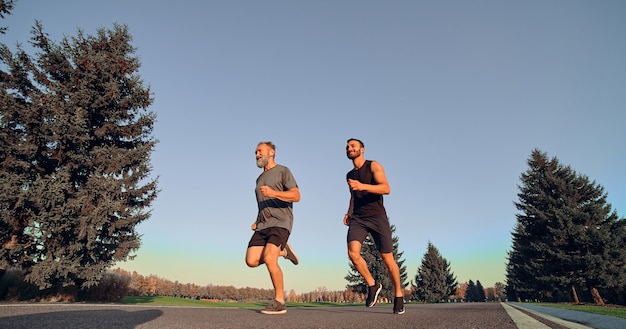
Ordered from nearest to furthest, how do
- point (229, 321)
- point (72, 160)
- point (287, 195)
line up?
point (229, 321), point (287, 195), point (72, 160)

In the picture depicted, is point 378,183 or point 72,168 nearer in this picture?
point 378,183

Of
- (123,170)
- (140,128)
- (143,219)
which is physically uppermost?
(140,128)

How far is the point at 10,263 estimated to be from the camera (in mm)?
9531

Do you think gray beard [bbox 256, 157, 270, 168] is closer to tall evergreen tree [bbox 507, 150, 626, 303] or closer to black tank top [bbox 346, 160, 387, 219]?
black tank top [bbox 346, 160, 387, 219]

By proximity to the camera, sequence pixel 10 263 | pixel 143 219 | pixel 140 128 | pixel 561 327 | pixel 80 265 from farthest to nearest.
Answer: pixel 140 128 → pixel 143 219 → pixel 80 265 → pixel 10 263 → pixel 561 327

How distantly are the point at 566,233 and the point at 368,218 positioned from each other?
84.0 ft

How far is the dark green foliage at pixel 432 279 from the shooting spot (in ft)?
157

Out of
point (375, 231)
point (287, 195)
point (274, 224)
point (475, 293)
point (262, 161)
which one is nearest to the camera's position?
point (287, 195)

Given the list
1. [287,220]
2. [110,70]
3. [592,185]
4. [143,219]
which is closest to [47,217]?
[143,219]

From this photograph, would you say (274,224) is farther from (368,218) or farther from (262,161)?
(368,218)

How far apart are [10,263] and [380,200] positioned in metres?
11.6

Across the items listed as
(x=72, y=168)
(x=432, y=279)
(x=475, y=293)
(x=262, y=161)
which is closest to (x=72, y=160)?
(x=72, y=168)

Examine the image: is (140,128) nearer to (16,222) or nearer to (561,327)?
(16,222)

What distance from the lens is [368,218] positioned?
473cm
